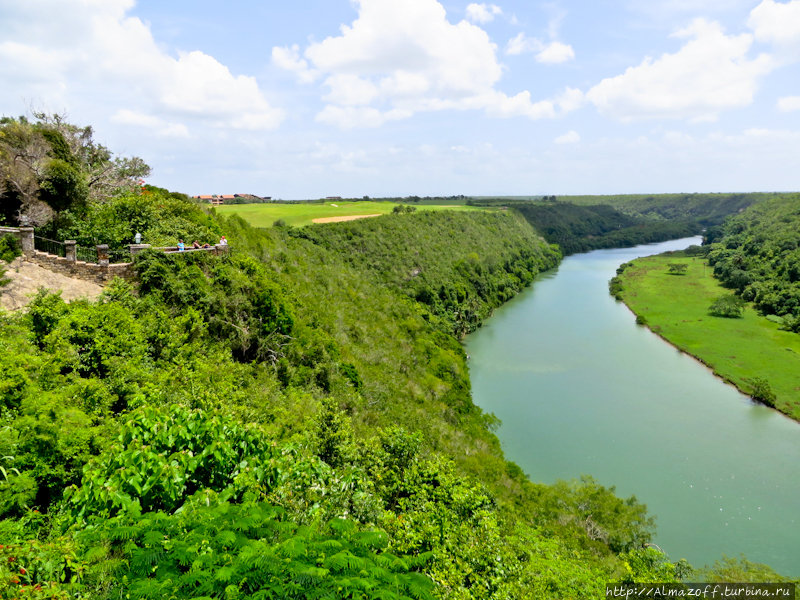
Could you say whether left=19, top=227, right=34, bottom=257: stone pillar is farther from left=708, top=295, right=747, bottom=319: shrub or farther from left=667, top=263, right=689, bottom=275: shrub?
left=667, top=263, right=689, bottom=275: shrub

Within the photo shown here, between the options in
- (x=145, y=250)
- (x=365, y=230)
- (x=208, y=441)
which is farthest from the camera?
(x=365, y=230)

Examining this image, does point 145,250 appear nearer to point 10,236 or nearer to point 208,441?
point 10,236

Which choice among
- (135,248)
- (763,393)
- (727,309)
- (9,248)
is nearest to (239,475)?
(135,248)

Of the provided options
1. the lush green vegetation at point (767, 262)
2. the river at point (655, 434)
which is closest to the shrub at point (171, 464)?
the river at point (655, 434)

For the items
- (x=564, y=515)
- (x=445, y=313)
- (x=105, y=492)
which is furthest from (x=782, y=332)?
(x=105, y=492)

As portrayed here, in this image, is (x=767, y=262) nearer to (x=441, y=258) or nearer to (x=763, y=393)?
(x=763, y=393)

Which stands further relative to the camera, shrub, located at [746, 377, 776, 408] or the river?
shrub, located at [746, 377, 776, 408]

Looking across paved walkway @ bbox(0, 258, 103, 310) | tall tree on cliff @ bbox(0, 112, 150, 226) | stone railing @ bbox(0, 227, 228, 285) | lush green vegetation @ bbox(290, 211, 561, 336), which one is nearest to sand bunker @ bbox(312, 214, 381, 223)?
lush green vegetation @ bbox(290, 211, 561, 336)
